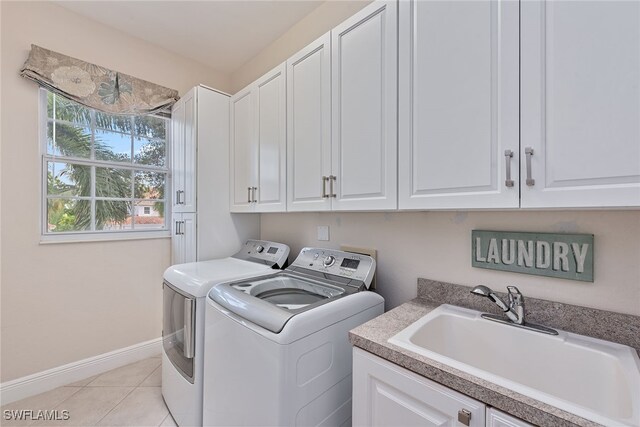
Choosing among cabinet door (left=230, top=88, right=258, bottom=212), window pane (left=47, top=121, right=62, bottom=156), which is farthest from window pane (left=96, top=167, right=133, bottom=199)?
cabinet door (left=230, top=88, right=258, bottom=212)

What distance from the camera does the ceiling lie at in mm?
1978

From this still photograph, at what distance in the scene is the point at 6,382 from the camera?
182 centimetres

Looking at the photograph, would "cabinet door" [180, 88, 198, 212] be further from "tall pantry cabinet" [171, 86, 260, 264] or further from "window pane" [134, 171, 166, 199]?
"window pane" [134, 171, 166, 199]

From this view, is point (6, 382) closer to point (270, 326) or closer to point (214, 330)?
point (214, 330)

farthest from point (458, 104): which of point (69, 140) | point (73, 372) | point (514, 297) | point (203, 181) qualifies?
point (73, 372)

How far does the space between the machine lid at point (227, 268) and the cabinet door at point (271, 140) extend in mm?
370

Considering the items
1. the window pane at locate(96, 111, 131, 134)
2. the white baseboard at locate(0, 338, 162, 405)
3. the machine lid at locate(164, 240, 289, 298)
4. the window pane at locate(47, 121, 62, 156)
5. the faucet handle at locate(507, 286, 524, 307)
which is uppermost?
the window pane at locate(96, 111, 131, 134)

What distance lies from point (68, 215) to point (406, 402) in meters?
2.61

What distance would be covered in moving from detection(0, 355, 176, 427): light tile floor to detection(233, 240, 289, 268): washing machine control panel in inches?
43.8

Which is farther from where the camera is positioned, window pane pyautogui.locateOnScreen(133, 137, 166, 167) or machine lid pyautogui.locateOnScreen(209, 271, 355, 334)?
window pane pyautogui.locateOnScreen(133, 137, 166, 167)

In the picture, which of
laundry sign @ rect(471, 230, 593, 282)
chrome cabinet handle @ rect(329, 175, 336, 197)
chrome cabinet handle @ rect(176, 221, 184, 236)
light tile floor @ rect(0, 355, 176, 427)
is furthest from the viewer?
chrome cabinet handle @ rect(176, 221, 184, 236)

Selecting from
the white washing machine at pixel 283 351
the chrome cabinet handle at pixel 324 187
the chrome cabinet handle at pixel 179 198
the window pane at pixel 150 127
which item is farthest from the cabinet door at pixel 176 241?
the chrome cabinet handle at pixel 324 187

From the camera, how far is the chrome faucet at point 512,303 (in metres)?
1.05

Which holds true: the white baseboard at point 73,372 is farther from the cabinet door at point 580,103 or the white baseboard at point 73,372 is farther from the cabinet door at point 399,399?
the cabinet door at point 580,103
